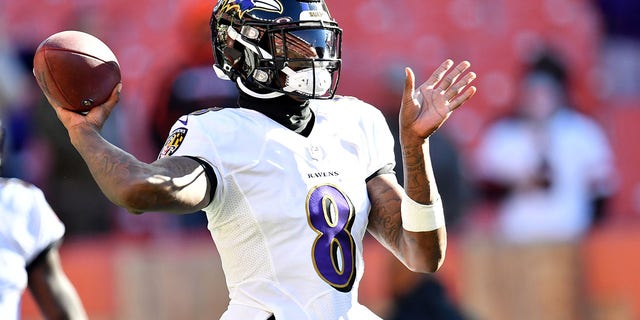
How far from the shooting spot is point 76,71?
13.2 ft

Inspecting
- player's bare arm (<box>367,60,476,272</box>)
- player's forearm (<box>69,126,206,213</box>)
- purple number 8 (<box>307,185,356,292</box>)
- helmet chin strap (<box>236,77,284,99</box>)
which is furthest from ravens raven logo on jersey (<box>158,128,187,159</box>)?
player's bare arm (<box>367,60,476,272</box>)

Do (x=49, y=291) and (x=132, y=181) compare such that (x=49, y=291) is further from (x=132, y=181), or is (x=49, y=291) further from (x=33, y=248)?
(x=132, y=181)

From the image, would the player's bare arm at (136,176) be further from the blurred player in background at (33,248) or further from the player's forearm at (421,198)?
the blurred player in background at (33,248)

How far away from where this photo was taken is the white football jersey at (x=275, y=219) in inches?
159

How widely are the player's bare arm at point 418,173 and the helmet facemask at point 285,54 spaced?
0.35 m

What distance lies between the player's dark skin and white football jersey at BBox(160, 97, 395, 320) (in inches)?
4.8

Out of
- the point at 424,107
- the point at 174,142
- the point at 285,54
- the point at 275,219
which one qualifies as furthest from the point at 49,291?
the point at 424,107

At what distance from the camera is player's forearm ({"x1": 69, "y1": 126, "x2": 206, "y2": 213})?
3.73 meters

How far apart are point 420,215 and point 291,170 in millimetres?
Answer: 419

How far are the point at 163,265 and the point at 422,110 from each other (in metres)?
3.99

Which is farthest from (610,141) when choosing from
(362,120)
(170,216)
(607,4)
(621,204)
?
(362,120)

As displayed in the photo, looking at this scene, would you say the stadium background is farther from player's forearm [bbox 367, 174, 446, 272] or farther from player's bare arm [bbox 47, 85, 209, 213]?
player's bare arm [bbox 47, 85, 209, 213]

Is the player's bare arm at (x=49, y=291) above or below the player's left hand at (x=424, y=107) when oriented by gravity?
below

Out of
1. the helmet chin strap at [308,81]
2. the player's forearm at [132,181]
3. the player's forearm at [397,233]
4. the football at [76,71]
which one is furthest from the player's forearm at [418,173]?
the football at [76,71]
